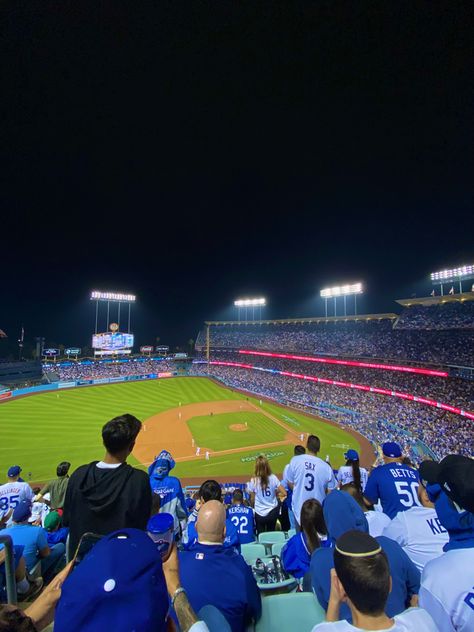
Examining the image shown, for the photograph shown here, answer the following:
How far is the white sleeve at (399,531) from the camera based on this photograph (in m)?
3.88

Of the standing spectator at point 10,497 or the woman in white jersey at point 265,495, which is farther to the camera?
the woman in white jersey at point 265,495

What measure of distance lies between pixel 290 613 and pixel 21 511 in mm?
5022

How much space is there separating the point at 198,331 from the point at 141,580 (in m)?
98.5

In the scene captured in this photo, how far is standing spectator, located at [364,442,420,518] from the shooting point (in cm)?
466

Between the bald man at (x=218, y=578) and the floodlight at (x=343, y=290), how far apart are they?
197 ft

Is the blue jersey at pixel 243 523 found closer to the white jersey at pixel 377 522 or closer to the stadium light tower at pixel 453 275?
the white jersey at pixel 377 522

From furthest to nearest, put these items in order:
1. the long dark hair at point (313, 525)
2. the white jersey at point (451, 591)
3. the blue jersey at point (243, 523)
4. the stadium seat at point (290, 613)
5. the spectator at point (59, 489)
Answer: the spectator at point (59, 489) → the blue jersey at point (243, 523) → the long dark hair at point (313, 525) → the stadium seat at point (290, 613) → the white jersey at point (451, 591)

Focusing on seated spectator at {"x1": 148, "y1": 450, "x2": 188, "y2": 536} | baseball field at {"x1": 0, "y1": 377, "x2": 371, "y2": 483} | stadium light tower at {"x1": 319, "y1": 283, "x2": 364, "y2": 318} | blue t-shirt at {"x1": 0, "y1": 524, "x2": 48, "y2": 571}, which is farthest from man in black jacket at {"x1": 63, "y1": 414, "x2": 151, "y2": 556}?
stadium light tower at {"x1": 319, "y1": 283, "x2": 364, "y2": 318}

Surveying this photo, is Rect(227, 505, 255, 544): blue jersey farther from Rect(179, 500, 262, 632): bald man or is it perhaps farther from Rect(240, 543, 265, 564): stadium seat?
Rect(179, 500, 262, 632): bald man

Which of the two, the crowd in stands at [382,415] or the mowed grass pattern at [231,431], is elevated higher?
the crowd in stands at [382,415]

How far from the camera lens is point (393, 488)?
4770 mm

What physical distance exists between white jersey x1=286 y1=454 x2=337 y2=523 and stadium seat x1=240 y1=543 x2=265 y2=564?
0.92m

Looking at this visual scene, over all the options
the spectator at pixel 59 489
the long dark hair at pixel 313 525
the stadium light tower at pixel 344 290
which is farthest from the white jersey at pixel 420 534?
the stadium light tower at pixel 344 290

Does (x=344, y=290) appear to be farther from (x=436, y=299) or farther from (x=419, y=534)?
(x=419, y=534)
